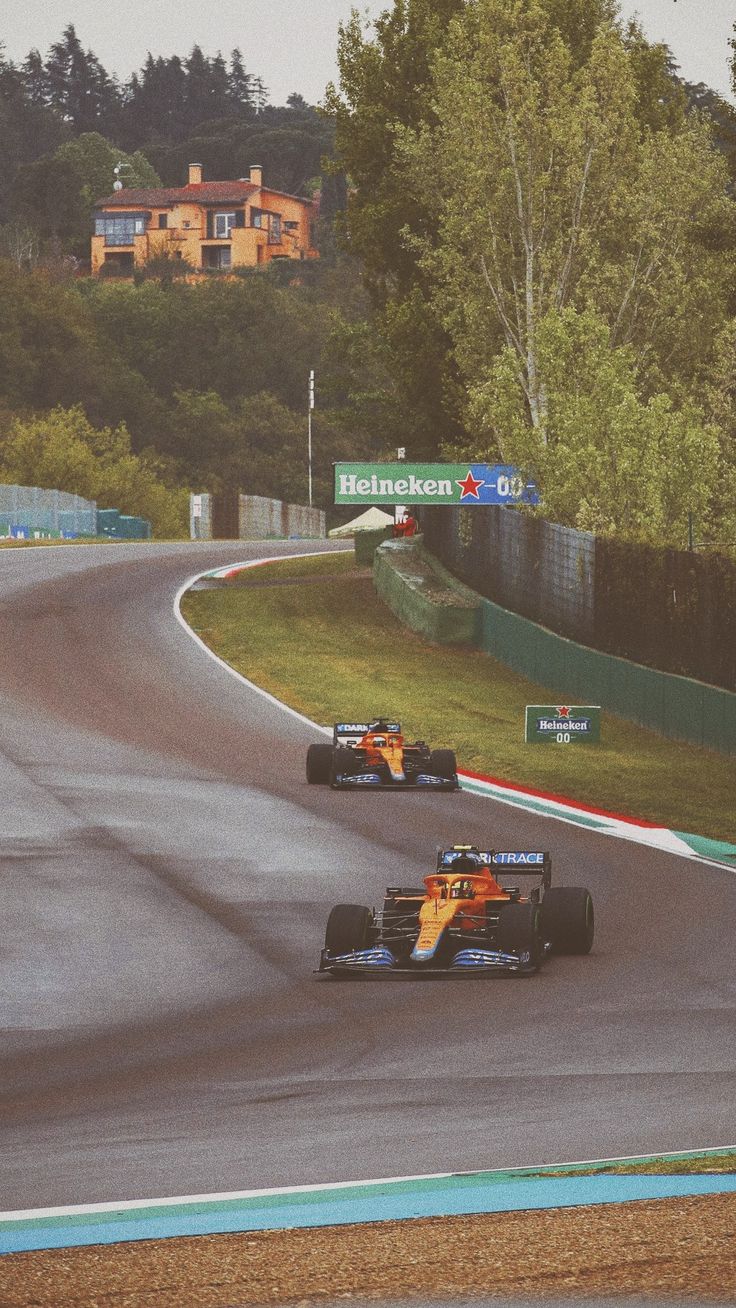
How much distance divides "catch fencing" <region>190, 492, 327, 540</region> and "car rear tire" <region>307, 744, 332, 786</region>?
7352 cm

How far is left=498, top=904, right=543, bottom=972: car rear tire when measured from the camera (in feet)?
46.1

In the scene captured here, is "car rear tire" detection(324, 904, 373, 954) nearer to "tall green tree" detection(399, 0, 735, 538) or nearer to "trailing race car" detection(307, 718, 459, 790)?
"trailing race car" detection(307, 718, 459, 790)

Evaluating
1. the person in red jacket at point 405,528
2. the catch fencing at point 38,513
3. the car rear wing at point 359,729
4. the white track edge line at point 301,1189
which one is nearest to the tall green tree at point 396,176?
the person in red jacket at point 405,528

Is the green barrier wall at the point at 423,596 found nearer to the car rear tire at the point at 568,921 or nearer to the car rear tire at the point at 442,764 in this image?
the car rear tire at the point at 442,764

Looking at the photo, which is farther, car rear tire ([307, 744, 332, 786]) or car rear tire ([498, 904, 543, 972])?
car rear tire ([307, 744, 332, 786])

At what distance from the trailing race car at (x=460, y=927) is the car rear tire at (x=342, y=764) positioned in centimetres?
958

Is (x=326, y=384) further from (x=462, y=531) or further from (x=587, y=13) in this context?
(x=462, y=531)

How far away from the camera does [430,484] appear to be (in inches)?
1731

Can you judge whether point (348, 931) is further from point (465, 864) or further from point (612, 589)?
point (612, 589)

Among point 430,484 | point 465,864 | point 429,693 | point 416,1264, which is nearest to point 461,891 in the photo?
point 465,864

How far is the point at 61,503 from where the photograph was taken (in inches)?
3270

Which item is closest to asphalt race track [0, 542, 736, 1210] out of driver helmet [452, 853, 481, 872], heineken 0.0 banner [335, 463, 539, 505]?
driver helmet [452, 853, 481, 872]

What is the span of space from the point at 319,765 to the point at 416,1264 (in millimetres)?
Result: 18573

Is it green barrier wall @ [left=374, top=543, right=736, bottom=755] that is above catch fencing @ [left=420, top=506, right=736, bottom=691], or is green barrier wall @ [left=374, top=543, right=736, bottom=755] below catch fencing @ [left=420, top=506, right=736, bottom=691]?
below
